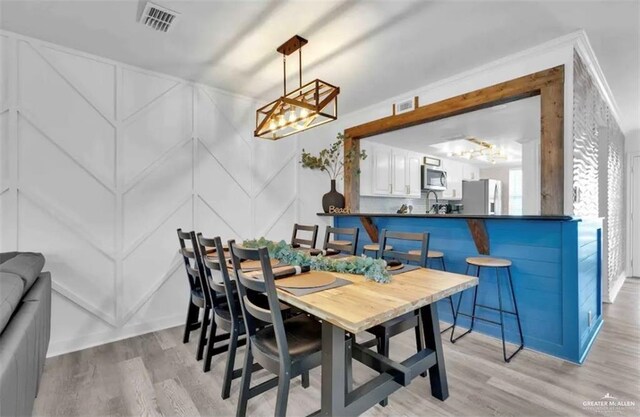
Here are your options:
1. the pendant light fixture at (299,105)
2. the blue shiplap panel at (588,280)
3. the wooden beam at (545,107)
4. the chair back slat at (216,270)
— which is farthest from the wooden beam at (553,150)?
the chair back slat at (216,270)

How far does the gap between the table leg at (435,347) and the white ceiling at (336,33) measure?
2057mm

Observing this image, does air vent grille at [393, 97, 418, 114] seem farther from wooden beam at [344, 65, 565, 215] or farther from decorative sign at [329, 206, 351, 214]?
decorative sign at [329, 206, 351, 214]

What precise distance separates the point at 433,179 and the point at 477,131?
1.68 meters

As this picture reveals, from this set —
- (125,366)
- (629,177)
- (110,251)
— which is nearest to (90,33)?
(110,251)

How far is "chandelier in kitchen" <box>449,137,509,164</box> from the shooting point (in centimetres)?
575

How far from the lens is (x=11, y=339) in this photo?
118 centimetres

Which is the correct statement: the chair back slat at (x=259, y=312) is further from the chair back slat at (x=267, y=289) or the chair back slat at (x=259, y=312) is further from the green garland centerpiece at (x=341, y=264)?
the green garland centerpiece at (x=341, y=264)

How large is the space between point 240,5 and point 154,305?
2795 mm

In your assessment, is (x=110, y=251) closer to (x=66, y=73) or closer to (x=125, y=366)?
(x=125, y=366)

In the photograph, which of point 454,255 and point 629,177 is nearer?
point 454,255

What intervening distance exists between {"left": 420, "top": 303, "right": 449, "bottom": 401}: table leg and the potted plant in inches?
96.0

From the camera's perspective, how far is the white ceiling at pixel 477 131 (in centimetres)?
391

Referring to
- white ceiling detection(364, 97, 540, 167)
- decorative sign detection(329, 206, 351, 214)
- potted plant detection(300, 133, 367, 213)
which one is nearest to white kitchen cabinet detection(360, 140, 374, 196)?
white ceiling detection(364, 97, 540, 167)

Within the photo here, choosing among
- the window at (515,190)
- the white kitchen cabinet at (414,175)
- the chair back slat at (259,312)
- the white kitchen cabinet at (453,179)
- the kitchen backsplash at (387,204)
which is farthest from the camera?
the window at (515,190)
